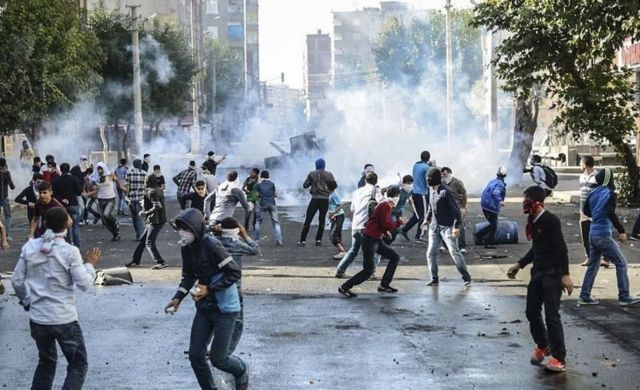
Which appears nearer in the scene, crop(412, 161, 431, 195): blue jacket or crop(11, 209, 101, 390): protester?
crop(11, 209, 101, 390): protester

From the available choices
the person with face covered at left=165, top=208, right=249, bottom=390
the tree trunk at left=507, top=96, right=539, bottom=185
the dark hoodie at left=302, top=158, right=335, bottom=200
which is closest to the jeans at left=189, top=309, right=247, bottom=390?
the person with face covered at left=165, top=208, right=249, bottom=390

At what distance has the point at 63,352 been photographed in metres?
7.91

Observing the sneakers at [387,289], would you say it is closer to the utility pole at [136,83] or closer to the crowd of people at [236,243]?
the crowd of people at [236,243]

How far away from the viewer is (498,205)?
802 inches

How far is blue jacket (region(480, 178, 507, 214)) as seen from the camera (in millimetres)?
20141

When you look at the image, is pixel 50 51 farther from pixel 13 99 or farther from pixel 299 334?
pixel 299 334

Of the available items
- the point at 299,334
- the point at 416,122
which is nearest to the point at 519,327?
the point at 299,334

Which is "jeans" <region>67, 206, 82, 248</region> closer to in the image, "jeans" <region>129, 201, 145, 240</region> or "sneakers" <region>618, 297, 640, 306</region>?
"jeans" <region>129, 201, 145, 240</region>

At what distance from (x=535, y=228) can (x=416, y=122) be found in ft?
205

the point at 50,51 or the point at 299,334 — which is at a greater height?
the point at 50,51

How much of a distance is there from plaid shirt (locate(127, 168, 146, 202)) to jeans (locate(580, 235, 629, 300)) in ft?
38.8

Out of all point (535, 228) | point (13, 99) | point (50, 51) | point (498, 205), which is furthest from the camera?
point (50, 51)

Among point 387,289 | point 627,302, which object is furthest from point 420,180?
point 627,302

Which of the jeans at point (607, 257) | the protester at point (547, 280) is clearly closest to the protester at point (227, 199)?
the jeans at point (607, 257)
